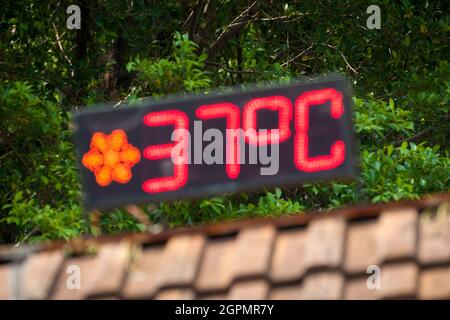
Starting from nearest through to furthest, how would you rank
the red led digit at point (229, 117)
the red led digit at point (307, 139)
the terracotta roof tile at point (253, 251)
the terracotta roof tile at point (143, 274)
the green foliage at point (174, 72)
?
the terracotta roof tile at point (253, 251) → the terracotta roof tile at point (143, 274) → the red led digit at point (307, 139) → the red led digit at point (229, 117) → the green foliage at point (174, 72)

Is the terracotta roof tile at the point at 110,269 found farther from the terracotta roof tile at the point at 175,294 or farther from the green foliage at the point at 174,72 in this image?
the green foliage at the point at 174,72

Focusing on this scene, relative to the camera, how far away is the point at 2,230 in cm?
1460

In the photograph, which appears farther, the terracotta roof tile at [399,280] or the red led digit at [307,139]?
the red led digit at [307,139]

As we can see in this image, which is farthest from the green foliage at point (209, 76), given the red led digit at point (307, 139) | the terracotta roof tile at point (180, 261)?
the terracotta roof tile at point (180, 261)

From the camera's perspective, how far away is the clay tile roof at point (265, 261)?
468 centimetres

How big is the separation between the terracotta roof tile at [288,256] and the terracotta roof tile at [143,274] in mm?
473

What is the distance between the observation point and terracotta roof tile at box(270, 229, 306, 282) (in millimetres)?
4844

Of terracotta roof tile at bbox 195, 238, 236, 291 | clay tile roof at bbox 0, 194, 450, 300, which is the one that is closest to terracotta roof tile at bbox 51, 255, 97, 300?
clay tile roof at bbox 0, 194, 450, 300

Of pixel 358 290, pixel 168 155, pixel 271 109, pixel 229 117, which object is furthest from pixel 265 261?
pixel 168 155

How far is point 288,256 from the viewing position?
16.1 ft

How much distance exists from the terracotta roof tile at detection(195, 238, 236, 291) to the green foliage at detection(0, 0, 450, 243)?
23.3 ft

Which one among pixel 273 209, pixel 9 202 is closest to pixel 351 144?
pixel 273 209

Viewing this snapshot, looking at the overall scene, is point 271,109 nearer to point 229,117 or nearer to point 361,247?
point 229,117

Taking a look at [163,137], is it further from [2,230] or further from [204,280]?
[2,230]
